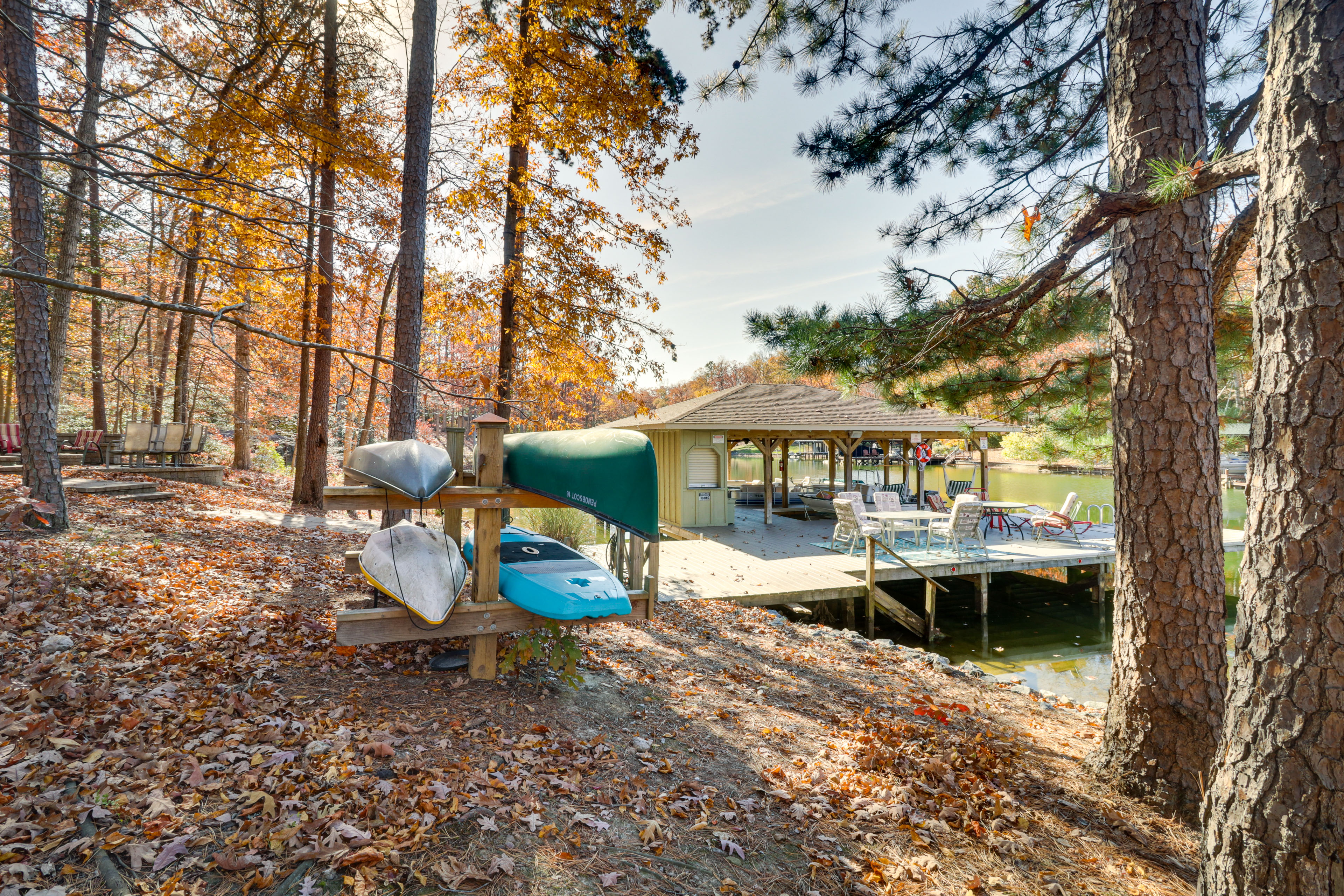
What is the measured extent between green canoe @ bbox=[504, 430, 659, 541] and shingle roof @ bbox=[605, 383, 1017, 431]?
10803 millimetres

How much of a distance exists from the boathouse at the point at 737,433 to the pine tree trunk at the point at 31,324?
34.2 feet

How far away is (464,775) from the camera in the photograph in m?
2.82

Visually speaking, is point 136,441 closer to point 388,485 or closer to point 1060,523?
point 388,485

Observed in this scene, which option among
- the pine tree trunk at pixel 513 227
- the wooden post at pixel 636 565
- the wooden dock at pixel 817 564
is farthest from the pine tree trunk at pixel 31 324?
the wooden dock at pixel 817 564

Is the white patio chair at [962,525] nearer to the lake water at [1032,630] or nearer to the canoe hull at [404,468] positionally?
the lake water at [1032,630]

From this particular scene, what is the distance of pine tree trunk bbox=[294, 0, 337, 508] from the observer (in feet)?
31.6

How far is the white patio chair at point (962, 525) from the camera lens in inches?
455

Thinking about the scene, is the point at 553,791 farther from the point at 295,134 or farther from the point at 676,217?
the point at 676,217

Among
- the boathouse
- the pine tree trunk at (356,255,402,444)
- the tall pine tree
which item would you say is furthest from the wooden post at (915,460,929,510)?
the pine tree trunk at (356,255,402,444)

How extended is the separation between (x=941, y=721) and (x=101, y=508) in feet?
32.2

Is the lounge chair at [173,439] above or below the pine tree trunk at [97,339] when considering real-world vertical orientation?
below

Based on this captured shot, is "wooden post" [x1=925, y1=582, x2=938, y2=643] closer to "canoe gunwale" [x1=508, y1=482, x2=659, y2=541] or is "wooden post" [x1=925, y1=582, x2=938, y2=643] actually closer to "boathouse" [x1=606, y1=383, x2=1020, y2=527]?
"boathouse" [x1=606, y1=383, x2=1020, y2=527]

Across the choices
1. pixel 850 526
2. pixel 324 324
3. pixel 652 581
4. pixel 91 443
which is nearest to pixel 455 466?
pixel 652 581

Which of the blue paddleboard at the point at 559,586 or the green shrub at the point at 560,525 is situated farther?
the green shrub at the point at 560,525
